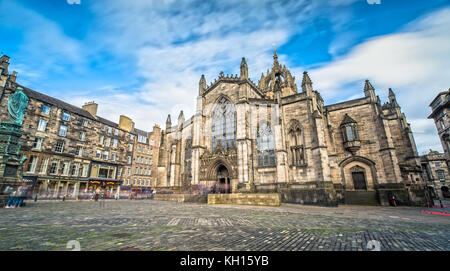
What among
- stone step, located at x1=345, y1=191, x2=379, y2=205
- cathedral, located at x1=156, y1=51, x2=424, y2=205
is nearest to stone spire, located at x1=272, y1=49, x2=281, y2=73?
cathedral, located at x1=156, y1=51, x2=424, y2=205

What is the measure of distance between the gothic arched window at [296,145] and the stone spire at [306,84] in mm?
3510

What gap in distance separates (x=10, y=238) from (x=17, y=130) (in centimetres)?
1131

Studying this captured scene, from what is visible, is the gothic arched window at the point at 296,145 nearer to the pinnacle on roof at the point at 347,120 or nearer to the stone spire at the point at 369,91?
the pinnacle on roof at the point at 347,120

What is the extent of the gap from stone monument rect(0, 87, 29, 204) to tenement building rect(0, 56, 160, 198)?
12.2 m

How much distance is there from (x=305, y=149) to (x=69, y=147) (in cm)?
3013

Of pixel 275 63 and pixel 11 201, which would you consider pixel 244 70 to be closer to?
pixel 275 63

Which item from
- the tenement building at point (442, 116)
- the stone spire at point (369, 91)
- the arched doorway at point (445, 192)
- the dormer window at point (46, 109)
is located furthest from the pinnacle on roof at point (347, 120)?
the dormer window at point (46, 109)

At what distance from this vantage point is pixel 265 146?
21094 millimetres

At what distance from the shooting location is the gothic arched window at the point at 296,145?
19.5 meters

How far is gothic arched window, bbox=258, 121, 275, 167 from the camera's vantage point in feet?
67.1

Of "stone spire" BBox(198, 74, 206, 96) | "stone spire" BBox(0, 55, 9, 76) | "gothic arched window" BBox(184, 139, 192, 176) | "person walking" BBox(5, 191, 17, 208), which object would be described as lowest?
"person walking" BBox(5, 191, 17, 208)

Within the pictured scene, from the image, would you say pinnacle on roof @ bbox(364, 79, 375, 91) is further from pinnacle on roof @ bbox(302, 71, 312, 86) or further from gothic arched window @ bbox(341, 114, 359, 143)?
pinnacle on roof @ bbox(302, 71, 312, 86)

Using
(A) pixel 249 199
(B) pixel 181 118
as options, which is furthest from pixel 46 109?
(A) pixel 249 199

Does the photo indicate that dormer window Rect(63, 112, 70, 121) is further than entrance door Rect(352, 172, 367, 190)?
Yes
